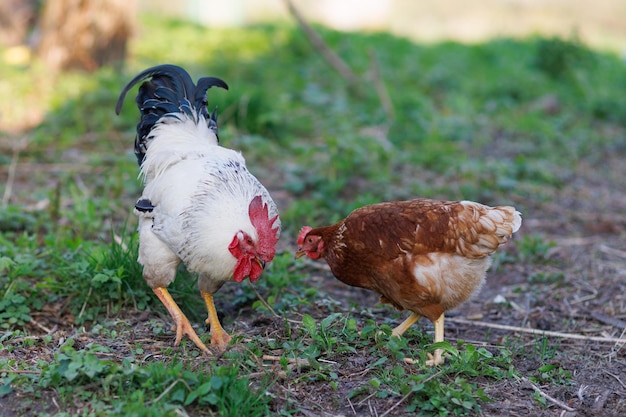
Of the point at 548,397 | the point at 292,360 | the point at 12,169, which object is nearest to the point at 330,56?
the point at 12,169

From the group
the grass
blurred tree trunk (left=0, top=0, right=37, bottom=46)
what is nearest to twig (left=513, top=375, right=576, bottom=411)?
the grass

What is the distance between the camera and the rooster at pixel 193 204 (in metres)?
3.78

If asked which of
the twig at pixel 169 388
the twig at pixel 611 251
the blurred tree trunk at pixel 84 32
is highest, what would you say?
the blurred tree trunk at pixel 84 32

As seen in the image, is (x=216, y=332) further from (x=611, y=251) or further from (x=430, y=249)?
(x=611, y=251)

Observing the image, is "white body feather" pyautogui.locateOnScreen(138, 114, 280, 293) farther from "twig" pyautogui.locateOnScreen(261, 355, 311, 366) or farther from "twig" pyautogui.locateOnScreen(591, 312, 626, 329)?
"twig" pyautogui.locateOnScreen(591, 312, 626, 329)

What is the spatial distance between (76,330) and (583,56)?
10.1 metres

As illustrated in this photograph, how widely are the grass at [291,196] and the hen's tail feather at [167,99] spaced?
2.38 feet

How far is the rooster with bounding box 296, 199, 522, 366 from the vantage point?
3918mm

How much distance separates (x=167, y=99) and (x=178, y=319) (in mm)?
1468

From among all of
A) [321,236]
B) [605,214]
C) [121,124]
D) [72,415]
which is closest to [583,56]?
[605,214]

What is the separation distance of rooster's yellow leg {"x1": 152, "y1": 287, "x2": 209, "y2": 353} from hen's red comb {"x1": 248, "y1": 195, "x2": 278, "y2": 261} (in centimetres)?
70

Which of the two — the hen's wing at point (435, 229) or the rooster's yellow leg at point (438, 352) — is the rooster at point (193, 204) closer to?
the hen's wing at point (435, 229)

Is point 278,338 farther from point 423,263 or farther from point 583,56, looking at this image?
point 583,56

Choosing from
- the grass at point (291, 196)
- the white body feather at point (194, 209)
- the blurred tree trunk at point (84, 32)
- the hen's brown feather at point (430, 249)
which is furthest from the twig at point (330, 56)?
the hen's brown feather at point (430, 249)
